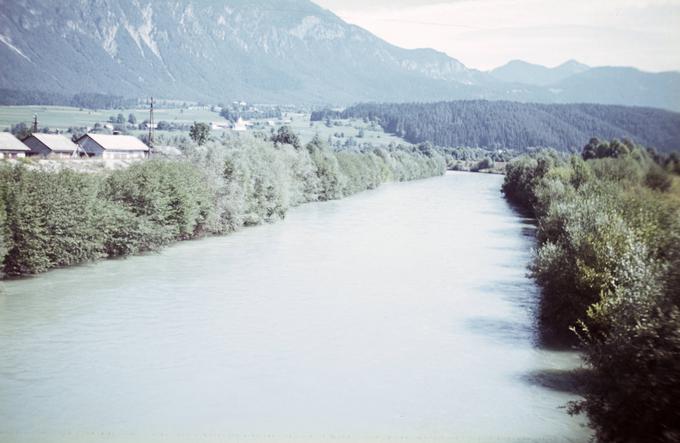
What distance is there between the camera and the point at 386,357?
1947 cm

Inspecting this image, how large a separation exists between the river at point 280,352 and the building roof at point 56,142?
75.2ft

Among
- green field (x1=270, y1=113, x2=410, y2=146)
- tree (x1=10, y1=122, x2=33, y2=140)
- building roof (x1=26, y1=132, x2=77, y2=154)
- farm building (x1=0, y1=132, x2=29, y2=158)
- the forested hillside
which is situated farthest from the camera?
green field (x1=270, y1=113, x2=410, y2=146)

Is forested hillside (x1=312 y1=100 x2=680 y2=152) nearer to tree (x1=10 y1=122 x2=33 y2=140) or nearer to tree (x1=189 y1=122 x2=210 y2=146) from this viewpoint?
tree (x1=189 y1=122 x2=210 y2=146)

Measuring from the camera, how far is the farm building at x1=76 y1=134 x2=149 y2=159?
186ft

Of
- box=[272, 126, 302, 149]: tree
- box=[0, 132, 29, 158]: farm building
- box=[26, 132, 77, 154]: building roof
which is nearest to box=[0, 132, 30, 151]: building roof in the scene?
box=[0, 132, 29, 158]: farm building

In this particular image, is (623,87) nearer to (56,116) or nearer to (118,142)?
(118,142)

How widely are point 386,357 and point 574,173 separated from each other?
3139cm

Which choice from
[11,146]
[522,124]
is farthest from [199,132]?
[522,124]

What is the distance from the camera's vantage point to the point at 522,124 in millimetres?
63719

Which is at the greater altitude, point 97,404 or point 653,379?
point 653,379

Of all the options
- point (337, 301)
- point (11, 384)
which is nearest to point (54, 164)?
point (337, 301)

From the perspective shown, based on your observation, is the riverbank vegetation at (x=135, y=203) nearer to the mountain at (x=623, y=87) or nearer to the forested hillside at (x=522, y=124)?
the forested hillside at (x=522, y=124)

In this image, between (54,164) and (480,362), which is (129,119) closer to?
(54,164)

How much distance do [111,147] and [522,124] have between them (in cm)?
3712
